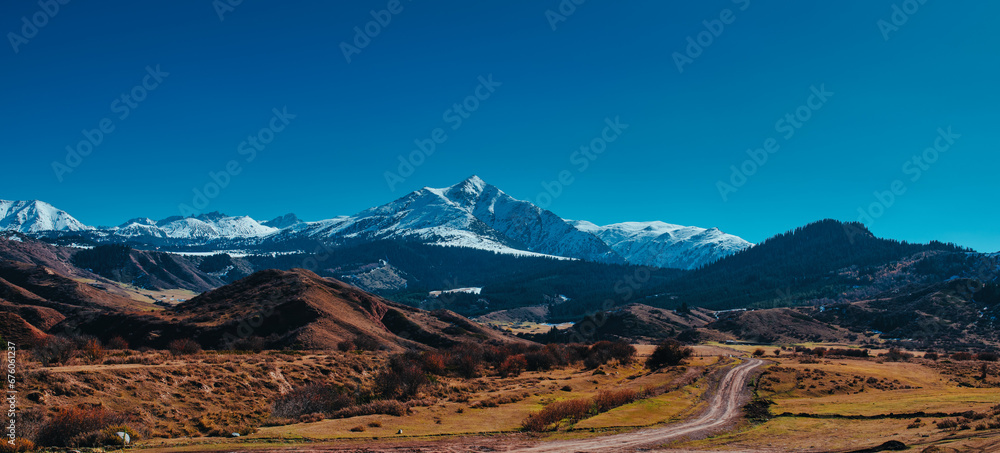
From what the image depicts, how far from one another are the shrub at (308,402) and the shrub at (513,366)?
28976mm

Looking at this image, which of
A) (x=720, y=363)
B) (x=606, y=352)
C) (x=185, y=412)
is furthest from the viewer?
(x=606, y=352)

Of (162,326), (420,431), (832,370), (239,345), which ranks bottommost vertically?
(832,370)

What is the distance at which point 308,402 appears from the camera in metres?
39.8

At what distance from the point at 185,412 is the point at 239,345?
145ft

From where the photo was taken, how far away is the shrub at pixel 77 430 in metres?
25.6

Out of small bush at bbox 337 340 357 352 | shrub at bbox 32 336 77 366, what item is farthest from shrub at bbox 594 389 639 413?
small bush at bbox 337 340 357 352

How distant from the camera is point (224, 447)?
2680cm

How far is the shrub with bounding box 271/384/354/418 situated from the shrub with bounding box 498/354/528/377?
28976 mm

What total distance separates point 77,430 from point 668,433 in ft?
115

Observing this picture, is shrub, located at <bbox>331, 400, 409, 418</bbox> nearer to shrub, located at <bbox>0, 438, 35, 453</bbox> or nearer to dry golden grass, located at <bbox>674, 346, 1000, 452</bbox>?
shrub, located at <bbox>0, 438, 35, 453</bbox>

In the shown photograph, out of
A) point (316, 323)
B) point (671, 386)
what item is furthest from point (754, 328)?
point (316, 323)

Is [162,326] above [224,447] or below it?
above

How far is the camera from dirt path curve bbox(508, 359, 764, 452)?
99.1 ft

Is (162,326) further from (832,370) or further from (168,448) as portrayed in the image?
(832,370)
